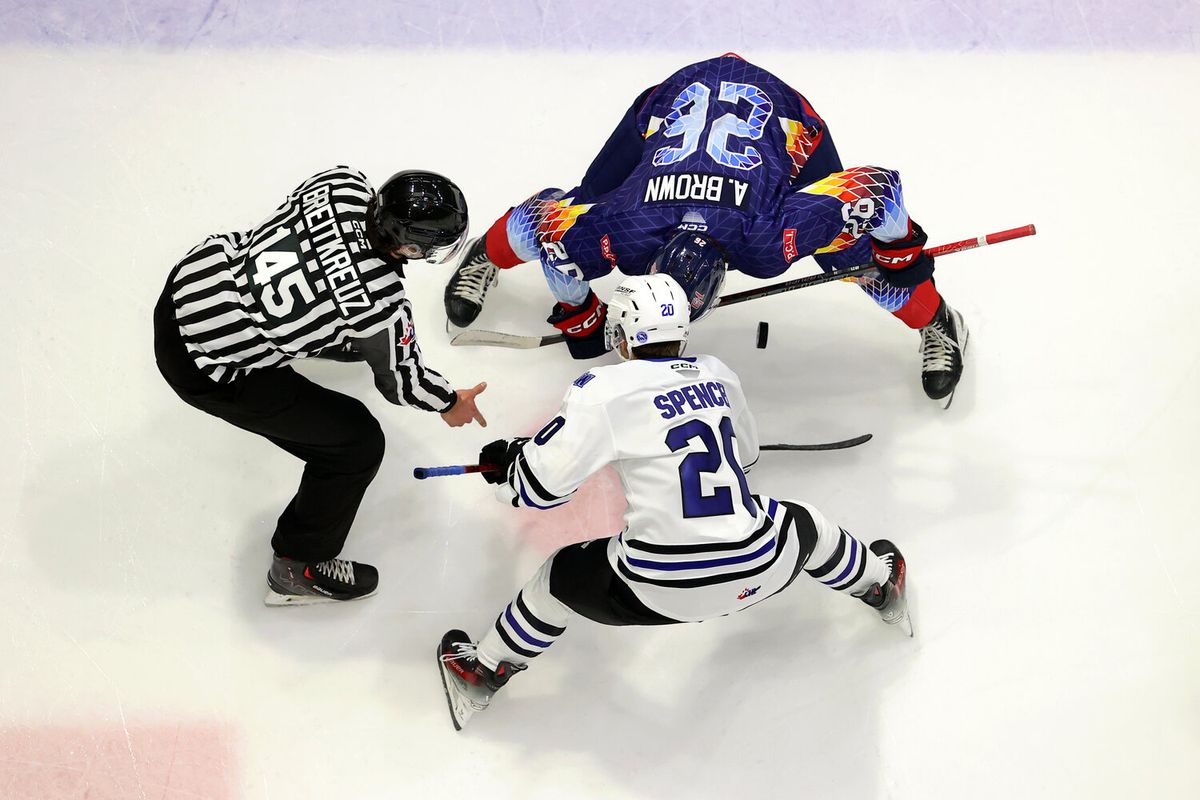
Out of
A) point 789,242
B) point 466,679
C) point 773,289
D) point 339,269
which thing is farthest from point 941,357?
point 339,269

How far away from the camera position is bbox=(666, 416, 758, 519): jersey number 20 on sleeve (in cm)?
240

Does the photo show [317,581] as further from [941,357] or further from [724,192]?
[941,357]

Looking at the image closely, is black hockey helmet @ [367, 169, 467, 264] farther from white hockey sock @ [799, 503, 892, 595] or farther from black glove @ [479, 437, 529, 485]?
white hockey sock @ [799, 503, 892, 595]

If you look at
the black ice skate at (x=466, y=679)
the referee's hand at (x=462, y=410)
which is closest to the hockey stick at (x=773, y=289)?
the referee's hand at (x=462, y=410)

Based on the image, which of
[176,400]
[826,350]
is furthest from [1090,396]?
[176,400]

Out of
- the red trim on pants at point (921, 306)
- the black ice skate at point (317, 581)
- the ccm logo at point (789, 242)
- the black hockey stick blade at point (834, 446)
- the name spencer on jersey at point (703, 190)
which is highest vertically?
the name spencer on jersey at point (703, 190)

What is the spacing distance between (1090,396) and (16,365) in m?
3.34

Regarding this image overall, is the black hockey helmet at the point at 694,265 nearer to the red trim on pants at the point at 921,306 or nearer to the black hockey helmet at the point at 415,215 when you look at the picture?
the black hockey helmet at the point at 415,215

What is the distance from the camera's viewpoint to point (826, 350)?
3.62 meters

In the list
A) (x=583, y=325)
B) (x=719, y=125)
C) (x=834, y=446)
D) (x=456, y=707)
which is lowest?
(x=456, y=707)

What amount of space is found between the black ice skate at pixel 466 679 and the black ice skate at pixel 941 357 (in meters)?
1.52

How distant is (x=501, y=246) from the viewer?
11.2 feet

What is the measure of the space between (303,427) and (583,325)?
3.16ft

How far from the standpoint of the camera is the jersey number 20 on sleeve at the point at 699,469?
7.89ft
